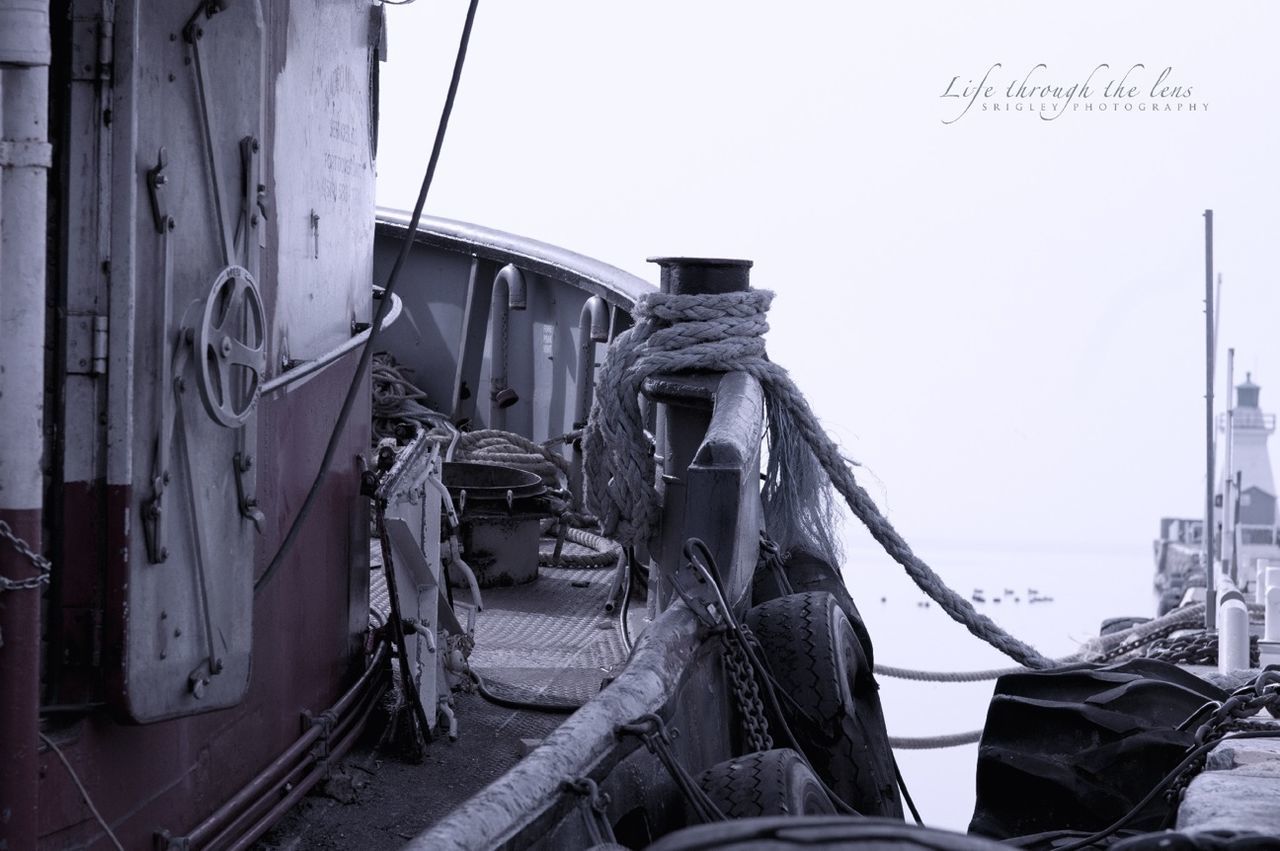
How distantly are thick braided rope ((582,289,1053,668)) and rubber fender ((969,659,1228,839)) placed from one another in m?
0.71

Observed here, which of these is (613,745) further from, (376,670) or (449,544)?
(449,544)

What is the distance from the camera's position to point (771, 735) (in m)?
3.73

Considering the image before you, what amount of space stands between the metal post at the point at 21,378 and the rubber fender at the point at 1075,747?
2363mm

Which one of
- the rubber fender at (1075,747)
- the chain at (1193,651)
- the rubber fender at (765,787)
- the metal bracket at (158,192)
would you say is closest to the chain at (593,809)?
the rubber fender at (765,787)

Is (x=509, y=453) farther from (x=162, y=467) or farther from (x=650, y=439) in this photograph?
(x=162, y=467)

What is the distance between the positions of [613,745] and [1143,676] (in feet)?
6.66

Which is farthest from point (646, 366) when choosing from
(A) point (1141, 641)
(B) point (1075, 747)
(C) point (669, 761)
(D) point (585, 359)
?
(A) point (1141, 641)

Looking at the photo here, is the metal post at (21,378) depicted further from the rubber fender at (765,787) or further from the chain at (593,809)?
the rubber fender at (765,787)

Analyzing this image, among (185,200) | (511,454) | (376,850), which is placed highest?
(185,200)

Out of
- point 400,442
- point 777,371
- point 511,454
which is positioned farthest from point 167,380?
point 400,442

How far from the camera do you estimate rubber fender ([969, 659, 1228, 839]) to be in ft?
12.2

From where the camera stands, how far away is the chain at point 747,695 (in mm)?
3467

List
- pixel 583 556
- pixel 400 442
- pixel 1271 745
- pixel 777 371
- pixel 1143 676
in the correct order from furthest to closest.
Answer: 1. pixel 400 442
2. pixel 583 556
3. pixel 777 371
4. pixel 1143 676
5. pixel 1271 745

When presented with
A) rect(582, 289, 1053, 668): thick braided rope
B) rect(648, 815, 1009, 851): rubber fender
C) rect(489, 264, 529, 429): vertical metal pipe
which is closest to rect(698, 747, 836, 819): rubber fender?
rect(648, 815, 1009, 851): rubber fender
